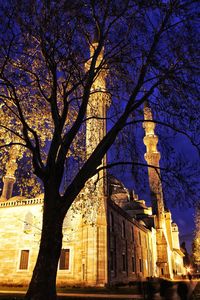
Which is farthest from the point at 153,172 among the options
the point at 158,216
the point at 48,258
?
the point at 48,258

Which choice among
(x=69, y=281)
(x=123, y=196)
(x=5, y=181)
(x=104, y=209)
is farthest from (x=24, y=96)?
(x=123, y=196)

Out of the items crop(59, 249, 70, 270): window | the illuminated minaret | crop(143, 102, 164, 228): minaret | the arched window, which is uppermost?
crop(143, 102, 164, 228): minaret

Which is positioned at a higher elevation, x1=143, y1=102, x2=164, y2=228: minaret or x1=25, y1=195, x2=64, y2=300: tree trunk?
x1=143, y1=102, x2=164, y2=228: minaret

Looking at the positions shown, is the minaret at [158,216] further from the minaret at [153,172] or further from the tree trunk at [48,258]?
the tree trunk at [48,258]

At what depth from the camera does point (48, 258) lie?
6.48 m

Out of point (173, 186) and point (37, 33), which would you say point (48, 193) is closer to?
point (173, 186)

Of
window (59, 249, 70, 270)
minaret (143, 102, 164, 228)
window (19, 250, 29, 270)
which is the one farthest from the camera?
minaret (143, 102, 164, 228)

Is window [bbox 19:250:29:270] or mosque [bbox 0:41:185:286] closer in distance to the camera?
mosque [bbox 0:41:185:286]

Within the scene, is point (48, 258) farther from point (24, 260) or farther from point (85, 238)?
point (24, 260)

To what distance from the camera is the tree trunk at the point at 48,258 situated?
20.2 feet

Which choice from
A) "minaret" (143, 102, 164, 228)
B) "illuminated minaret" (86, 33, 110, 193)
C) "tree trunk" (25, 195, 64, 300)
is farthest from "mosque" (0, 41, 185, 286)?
"minaret" (143, 102, 164, 228)

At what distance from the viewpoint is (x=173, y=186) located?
815 centimetres

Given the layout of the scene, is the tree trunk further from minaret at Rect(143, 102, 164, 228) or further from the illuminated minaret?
minaret at Rect(143, 102, 164, 228)

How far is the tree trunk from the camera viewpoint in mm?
6164
